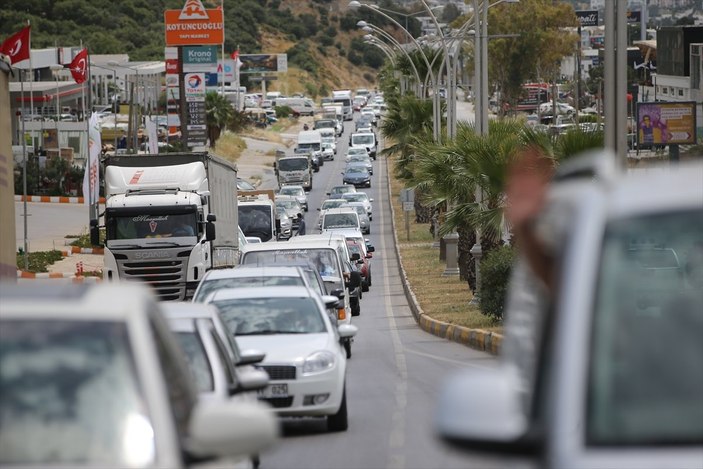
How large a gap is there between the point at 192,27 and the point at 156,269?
46.4m

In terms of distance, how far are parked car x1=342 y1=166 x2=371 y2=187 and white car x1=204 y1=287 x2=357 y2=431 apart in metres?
71.3

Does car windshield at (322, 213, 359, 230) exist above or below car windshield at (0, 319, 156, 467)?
below

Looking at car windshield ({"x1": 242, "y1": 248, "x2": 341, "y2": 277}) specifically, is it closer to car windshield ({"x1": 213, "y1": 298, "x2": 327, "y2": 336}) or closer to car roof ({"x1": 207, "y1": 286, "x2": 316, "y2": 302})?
car roof ({"x1": 207, "y1": 286, "x2": 316, "y2": 302})

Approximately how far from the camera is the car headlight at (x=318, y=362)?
14.4 m

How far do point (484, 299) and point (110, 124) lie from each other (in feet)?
269

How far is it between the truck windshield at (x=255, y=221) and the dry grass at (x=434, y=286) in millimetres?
4703

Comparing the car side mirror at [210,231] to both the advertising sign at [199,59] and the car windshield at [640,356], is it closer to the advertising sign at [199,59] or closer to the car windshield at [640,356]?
the car windshield at [640,356]

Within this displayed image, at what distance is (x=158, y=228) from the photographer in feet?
102

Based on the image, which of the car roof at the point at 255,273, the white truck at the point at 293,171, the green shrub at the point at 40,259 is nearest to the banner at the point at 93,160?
the green shrub at the point at 40,259

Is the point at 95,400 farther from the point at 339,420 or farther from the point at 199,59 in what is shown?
the point at 199,59

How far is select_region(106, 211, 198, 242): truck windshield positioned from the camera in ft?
101

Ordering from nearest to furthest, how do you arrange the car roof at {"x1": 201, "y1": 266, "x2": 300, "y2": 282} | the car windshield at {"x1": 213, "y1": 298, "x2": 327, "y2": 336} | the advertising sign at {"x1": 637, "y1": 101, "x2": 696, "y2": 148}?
the car windshield at {"x1": 213, "y1": 298, "x2": 327, "y2": 336}
the car roof at {"x1": 201, "y1": 266, "x2": 300, "y2": 282}
the advertising sign at {"x1": 637, "y1": 101, "x2": 696, "y2": 148}

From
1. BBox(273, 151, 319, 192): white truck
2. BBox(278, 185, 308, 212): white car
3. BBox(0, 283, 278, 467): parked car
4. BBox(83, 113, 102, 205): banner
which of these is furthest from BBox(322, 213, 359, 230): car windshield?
BBox(0, 283, 278, 467): parked car


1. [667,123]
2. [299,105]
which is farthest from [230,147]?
[299,105]
